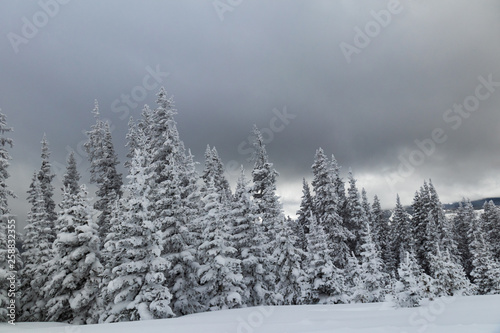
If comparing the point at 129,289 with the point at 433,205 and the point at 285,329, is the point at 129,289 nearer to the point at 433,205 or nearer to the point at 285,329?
the point at 285,329

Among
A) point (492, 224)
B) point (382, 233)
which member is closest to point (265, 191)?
point (382, 233)

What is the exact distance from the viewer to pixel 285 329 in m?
9.19

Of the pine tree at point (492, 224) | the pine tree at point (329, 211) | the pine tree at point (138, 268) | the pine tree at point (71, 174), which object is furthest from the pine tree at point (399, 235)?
the pine tree at point (71, 174)

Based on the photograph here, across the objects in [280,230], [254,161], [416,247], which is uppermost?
[254,161]

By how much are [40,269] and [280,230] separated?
66.8 feet

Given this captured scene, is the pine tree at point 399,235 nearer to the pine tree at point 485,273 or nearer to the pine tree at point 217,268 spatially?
the pine tree at point 485,273

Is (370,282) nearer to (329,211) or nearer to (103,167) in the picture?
(329,211)

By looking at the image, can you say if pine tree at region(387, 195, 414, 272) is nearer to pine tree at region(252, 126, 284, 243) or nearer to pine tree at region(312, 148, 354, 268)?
pine tree at region(312, 148, 354, 268)

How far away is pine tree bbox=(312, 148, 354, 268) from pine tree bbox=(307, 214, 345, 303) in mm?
5545

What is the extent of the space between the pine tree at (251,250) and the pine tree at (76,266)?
1025 centimetres

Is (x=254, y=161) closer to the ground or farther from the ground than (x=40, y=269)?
farther from the ground

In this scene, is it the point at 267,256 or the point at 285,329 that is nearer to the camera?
the point at 285,329

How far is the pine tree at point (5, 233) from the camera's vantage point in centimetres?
2167

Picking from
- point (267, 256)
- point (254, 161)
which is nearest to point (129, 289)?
point (267, 256)
